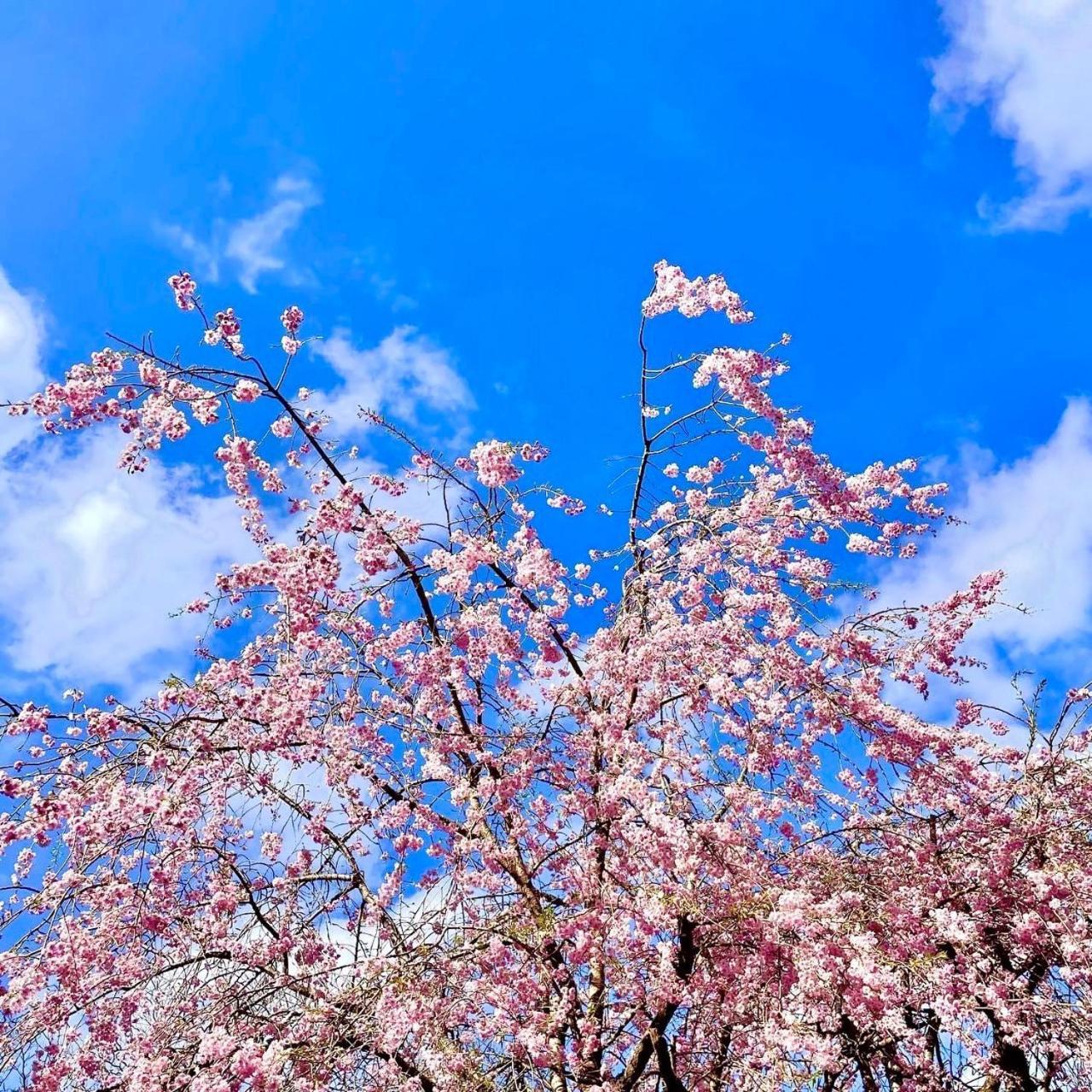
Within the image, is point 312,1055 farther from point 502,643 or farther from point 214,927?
point 502,643

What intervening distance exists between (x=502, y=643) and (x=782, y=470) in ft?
10.2

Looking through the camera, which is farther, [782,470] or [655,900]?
[782,470]

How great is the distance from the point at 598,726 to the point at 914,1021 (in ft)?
12.1

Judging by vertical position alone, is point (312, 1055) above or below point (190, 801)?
below

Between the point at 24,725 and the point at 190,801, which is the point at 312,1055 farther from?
the point at 24,725

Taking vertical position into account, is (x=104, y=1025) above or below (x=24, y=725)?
below

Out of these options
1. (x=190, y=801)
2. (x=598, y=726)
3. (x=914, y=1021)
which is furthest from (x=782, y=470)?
(x=190, y=801)

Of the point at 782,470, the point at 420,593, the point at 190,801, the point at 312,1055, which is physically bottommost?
the point at 312,1055

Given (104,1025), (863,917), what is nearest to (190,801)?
(104,1025)

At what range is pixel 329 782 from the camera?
7.29 m

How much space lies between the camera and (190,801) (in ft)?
22.2

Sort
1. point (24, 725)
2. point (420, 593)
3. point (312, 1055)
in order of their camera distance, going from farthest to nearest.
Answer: point (420, 593) < point (24, 725) < point (312, 1055)

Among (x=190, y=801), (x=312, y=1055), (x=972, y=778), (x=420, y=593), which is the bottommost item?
(x=312, y=1055)

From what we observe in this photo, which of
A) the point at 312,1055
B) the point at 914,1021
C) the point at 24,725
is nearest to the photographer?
the point at 312,1055
